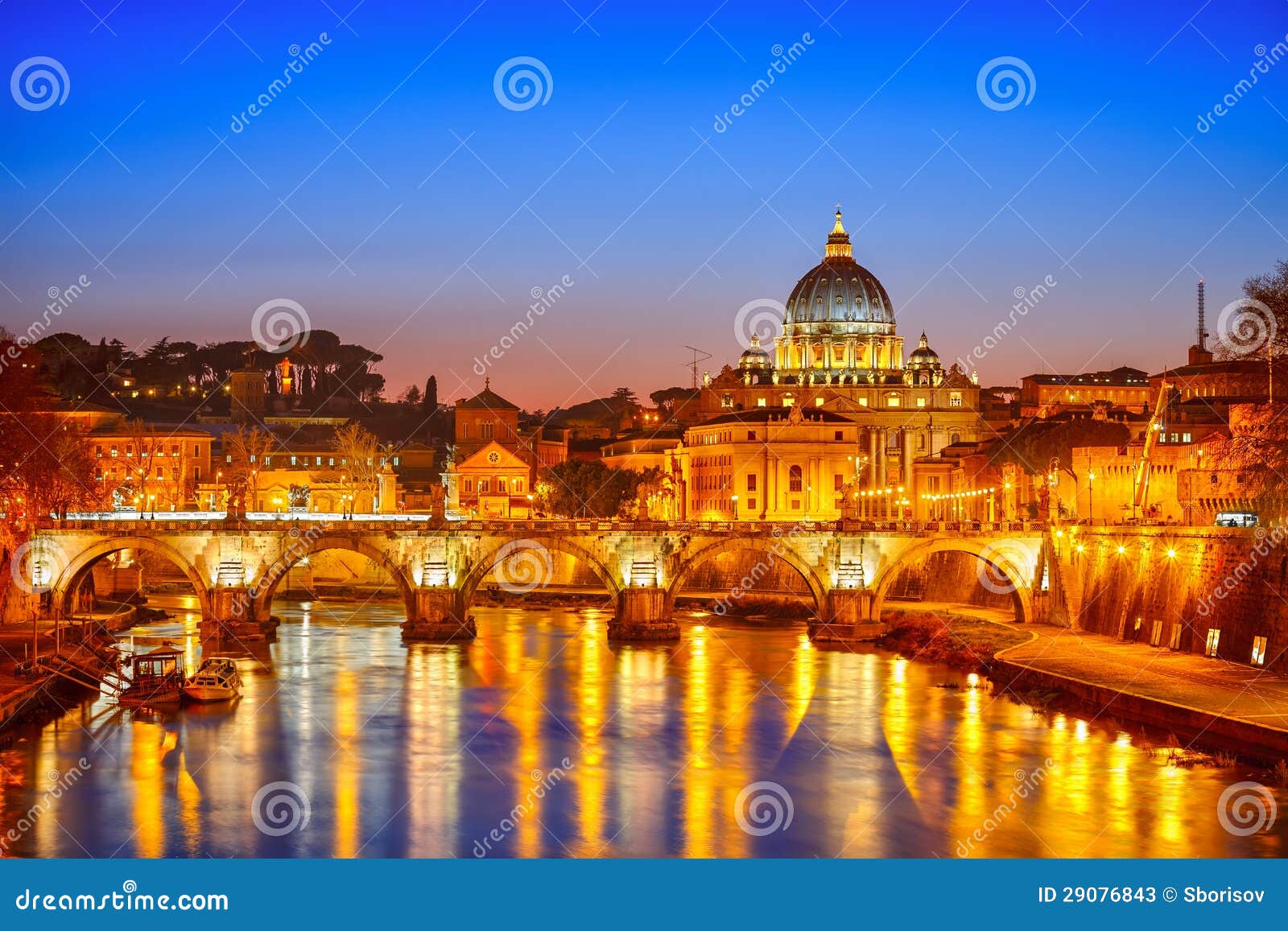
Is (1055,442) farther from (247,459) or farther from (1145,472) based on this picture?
(247,459)

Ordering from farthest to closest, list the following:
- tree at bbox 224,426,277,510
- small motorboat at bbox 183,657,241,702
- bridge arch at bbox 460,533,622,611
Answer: tree at bbox 224,426,277,510 → bridge arch at bbox 460,533,622,611 → small motorboat at bbox 183,657,241,702

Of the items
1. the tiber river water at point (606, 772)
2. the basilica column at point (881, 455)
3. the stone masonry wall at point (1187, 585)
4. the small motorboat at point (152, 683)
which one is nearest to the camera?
the tiber river water at point (606, 772)

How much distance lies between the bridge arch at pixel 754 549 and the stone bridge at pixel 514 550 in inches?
1.7

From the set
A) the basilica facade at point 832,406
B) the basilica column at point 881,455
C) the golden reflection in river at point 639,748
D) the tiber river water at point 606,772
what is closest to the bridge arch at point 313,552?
the tiber river water at point 606,772

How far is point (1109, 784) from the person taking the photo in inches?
1211

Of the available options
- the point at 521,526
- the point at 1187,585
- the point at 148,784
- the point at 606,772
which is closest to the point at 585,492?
the point at 521,526

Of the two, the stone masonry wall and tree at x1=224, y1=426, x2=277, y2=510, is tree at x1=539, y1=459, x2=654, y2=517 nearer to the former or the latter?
tree at x1=224, y1=426, x2=277, y2=510

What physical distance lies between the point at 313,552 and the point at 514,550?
21.8 ft

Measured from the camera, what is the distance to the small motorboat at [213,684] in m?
41.3

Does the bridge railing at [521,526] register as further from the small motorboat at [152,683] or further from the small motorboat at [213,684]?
the small motorboat at [152,683]

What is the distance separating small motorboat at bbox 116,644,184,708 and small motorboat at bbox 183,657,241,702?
31 cm

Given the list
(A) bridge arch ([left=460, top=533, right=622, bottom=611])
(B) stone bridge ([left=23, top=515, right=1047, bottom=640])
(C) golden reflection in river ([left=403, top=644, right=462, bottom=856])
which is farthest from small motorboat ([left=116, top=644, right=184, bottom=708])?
(A) bridge arch ([left=460, top=533, right=622, bottom=611])

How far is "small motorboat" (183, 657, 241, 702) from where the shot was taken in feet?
135

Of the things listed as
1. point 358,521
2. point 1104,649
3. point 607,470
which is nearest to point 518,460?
point 607,470
